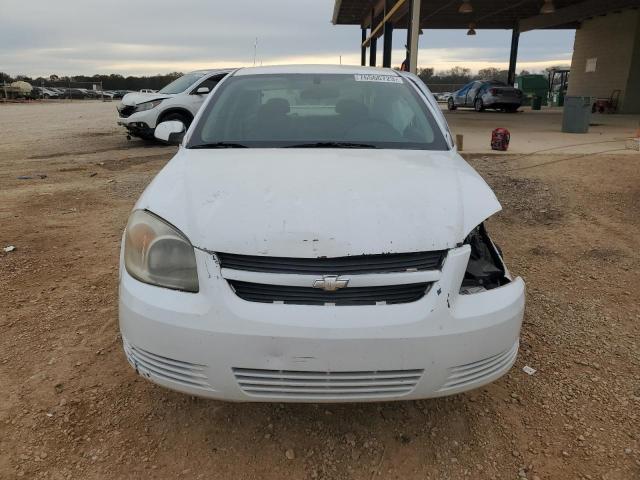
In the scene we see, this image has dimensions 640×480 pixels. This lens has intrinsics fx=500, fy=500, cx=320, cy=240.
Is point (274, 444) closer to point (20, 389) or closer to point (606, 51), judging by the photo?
point (20, 389)

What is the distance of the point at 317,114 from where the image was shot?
319 cm

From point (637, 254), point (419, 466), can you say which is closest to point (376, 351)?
point (419, 466)

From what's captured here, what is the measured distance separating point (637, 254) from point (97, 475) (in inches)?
173

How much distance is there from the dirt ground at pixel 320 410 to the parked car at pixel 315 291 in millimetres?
395

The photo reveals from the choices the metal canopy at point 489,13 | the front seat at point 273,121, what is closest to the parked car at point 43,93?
the metal canopy at point 489,13

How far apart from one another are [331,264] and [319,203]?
30 centimetres

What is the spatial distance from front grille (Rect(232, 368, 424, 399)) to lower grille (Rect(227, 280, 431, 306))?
0.25 meters

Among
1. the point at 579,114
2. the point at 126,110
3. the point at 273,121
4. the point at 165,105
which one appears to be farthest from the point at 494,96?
the point at 273,121

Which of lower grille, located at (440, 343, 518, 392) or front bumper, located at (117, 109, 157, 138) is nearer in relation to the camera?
lower grille, located at (440, 343, 518, 392)

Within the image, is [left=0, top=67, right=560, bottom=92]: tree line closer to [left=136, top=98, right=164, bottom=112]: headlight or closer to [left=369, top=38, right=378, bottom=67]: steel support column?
[left=369, top=38, right=378, bottom=67]: steel support column

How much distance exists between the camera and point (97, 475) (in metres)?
1.99

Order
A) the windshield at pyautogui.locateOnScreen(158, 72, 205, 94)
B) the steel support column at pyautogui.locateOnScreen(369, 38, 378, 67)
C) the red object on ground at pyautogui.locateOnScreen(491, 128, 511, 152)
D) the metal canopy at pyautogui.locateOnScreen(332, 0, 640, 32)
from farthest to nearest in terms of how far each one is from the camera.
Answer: the steel support column at pyautogui.locateOnScreen(369, 38, 378, 67) < the metal canopy at pyautogui.locateOnScreen(332, 0, 640, 32) < the windshield at pyautogui.locateOnScreen(158, 72, 205, 94) < the red object on ground at pyautogui.locateOnScreen(491, 128, 511, 152)

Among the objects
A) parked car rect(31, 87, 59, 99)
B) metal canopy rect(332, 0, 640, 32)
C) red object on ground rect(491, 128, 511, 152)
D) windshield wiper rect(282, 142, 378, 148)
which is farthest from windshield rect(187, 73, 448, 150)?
parked car rect(31, 87, 59, 99)

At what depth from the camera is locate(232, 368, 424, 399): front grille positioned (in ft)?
5.90
